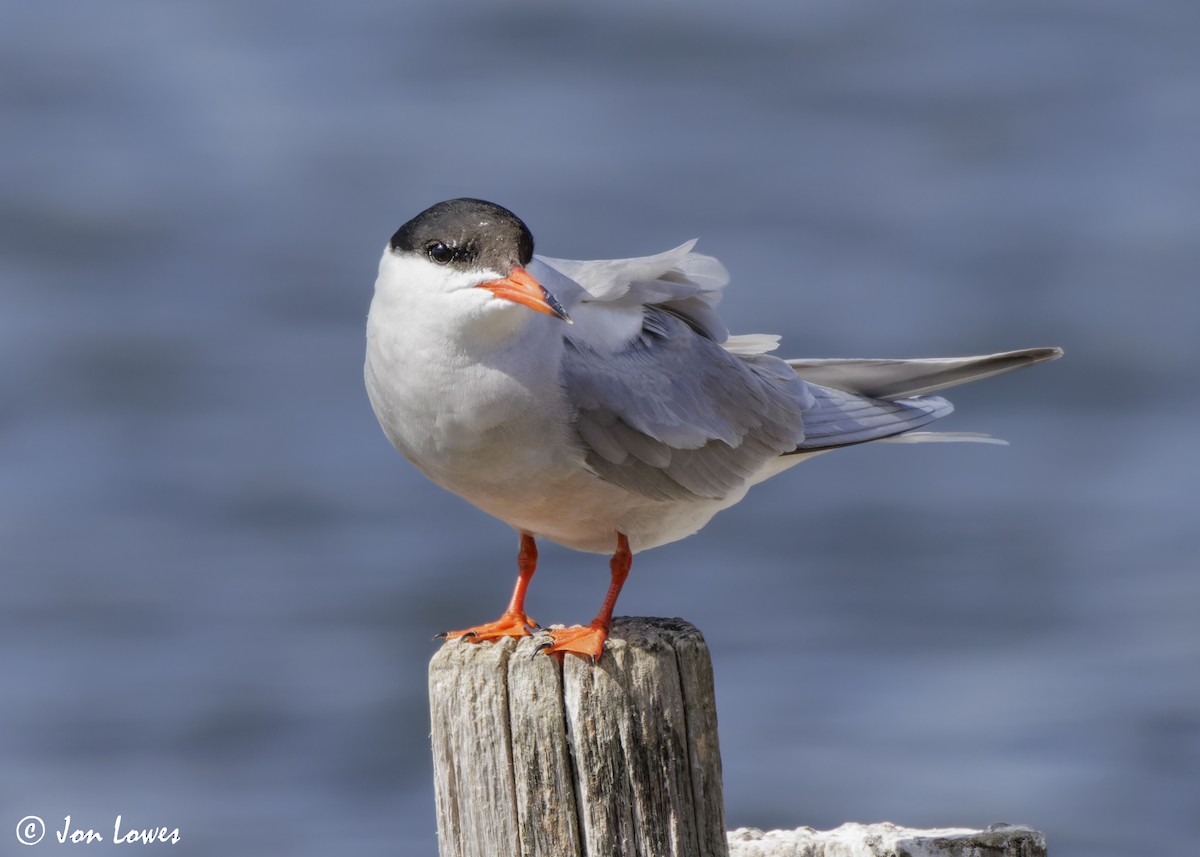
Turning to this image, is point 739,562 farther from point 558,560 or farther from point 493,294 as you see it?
Result: point 493,294

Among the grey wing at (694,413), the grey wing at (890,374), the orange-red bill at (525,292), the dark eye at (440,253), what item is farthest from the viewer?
the grey wing at (890,374)

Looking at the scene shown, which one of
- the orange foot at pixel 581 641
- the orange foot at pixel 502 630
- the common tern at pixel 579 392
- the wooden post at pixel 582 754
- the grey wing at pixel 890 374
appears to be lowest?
the wooden post at pixel 582 754

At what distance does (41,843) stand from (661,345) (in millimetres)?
5944

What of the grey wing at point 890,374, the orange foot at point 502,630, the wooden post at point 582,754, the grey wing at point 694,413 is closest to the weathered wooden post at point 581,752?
the wooden post at point 582,754

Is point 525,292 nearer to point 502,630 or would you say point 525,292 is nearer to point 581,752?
point 502,630

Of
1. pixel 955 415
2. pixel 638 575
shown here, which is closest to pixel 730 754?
pixel 638 575

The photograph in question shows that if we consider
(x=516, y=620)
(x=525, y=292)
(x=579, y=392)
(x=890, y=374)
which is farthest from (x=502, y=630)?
(x=890, y=374)

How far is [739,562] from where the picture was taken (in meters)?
11.8

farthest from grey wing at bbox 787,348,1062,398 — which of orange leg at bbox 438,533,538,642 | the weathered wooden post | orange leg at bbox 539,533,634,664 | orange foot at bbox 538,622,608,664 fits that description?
the weathered wooden post

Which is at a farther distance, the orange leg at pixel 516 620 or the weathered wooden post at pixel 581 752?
the orange leg at pixel 516 620

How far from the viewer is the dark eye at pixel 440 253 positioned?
4762 mm

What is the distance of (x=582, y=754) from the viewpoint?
13.1 ft

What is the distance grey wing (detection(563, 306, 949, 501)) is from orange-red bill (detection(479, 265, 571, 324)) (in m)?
0.47

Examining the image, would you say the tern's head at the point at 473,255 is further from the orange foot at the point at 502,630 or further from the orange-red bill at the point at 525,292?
the orange foot at the point at 502,630
